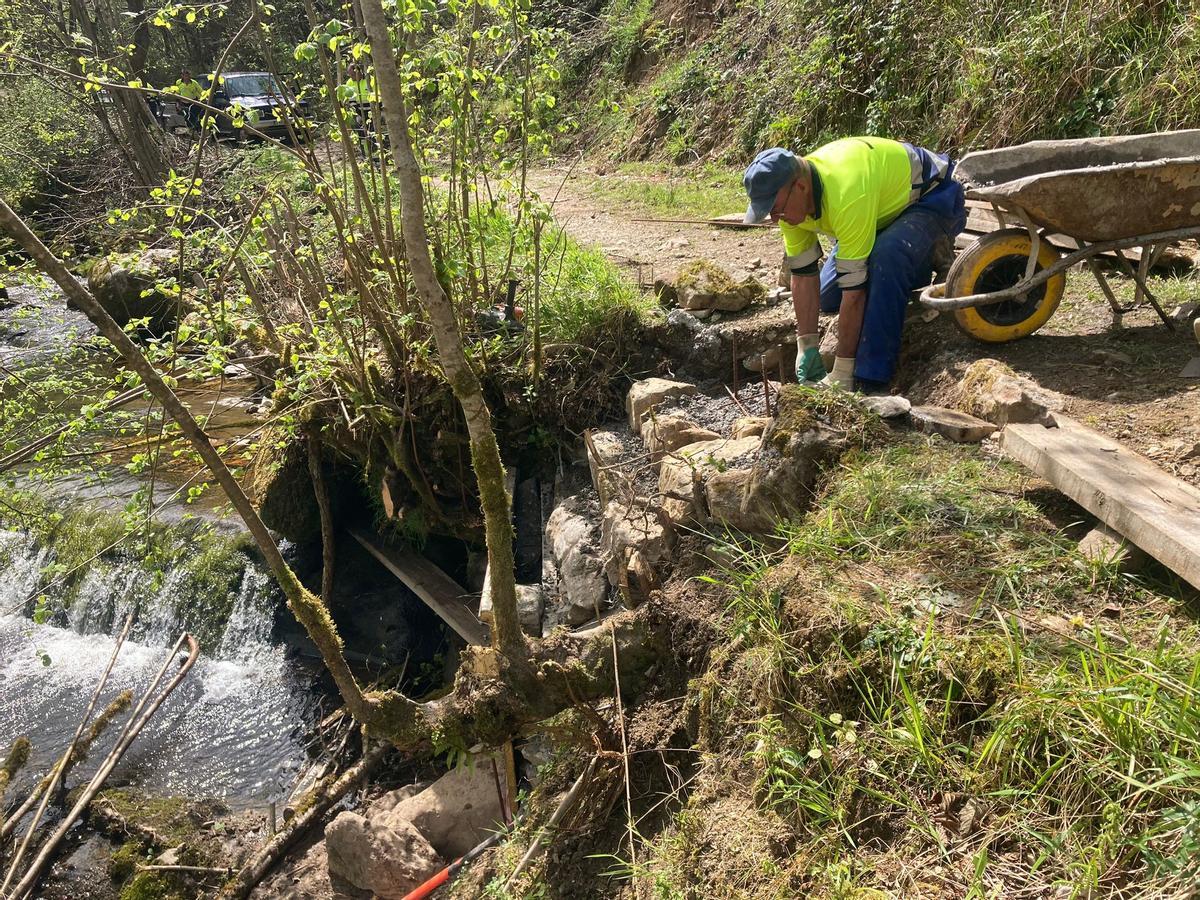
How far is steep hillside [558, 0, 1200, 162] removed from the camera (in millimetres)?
6039

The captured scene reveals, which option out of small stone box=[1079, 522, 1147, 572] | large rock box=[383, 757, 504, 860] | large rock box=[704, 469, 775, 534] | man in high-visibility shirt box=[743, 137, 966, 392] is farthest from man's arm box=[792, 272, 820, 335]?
large rock box=[383, 757, 504, 860]

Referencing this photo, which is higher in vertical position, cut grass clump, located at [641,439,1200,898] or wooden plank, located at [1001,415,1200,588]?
wooden plank, located at [1001,415,1200,588]

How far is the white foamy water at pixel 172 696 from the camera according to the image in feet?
16.3

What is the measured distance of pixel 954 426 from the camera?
10.8 feet

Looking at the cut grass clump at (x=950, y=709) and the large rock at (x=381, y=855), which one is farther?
the large rock at (x=381, y=855)

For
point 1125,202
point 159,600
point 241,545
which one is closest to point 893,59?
point 1125,202

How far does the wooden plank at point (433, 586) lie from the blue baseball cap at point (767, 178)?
263 cm

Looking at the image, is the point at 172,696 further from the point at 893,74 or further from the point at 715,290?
Result: the point at 893,74

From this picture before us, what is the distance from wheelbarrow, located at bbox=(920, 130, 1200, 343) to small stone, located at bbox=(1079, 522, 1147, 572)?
162 cm

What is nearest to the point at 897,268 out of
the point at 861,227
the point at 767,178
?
the point at 861,227

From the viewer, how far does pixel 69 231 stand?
394 inches

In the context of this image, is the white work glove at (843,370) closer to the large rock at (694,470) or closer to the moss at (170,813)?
the large rock at (694,470)

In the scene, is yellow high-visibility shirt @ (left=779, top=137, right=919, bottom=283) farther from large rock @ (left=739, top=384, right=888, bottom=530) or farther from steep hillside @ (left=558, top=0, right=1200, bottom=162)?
steep hillside @ (left=558, top=0, right=1200, bottom=162)

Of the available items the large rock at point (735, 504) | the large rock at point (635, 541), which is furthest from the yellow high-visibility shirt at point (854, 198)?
the large rock at point (635, 541)
